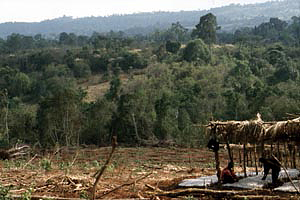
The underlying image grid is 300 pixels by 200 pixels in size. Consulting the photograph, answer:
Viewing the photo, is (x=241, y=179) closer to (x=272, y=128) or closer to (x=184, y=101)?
(x=272, y=128)

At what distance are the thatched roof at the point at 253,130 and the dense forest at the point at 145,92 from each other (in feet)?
16.6

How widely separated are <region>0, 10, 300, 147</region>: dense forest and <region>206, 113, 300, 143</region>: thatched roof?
505cm

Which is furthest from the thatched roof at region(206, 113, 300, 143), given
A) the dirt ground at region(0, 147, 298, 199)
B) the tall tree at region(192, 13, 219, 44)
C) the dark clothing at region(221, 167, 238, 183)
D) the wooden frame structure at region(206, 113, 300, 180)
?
the tall tree at region(192, 13, 219, 44)

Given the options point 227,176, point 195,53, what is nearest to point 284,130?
point 227,176

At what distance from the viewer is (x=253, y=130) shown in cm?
877

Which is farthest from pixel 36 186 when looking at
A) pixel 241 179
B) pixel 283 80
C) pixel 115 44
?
pixel 115 44

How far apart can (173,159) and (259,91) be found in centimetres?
1361

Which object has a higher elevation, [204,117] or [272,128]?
[272,128]

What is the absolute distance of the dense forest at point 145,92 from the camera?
24500mm

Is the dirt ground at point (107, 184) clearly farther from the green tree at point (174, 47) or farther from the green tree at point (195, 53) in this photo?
the green tree at point (174, 47)

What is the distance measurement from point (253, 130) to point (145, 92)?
22.0 m

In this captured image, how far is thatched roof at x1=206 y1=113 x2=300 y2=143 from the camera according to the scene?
849 centimetres

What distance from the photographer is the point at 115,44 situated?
60500 mm

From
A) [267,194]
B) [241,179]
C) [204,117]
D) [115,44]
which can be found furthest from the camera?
[115,44]
